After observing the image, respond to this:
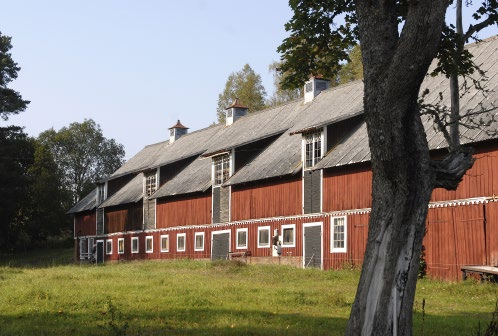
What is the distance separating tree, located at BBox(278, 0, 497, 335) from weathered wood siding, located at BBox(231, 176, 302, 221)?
24712 millimetres

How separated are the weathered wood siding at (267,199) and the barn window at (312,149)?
111cm

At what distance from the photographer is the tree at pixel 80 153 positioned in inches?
3561

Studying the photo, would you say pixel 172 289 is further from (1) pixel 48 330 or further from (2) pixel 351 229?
(2) pixel 351 229

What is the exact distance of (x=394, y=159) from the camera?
29.6 ft

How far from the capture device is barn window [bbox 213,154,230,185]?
133 ft

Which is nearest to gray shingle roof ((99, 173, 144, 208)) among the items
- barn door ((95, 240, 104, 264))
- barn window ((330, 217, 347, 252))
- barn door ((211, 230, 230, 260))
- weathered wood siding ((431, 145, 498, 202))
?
barn door ((95, 240, 104, 264))

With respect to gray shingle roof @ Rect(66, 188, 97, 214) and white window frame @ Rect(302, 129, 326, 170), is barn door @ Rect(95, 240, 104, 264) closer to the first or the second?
gray shingle roof @ Rect(66, 188, 97, 214)

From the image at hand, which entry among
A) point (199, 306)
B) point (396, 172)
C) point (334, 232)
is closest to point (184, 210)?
point (334, 232)

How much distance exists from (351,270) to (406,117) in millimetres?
20800

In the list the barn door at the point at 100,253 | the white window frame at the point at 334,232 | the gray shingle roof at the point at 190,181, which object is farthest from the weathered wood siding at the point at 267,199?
the barn door at the point at 100,253

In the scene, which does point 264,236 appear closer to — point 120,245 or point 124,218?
point 124,218

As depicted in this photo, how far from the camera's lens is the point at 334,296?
19.1 metres

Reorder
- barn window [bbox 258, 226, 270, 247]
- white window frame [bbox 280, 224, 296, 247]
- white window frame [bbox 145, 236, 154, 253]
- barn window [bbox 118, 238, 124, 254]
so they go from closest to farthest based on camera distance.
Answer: white window frame [bbox 280, 224, 296, 247], barn window [bbox 258, 226, 270, 247], white window frame [bbox 145, 236, 154, 253], barn window [bbox 118, 238, 124, 254]

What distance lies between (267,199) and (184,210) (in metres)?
9.75
